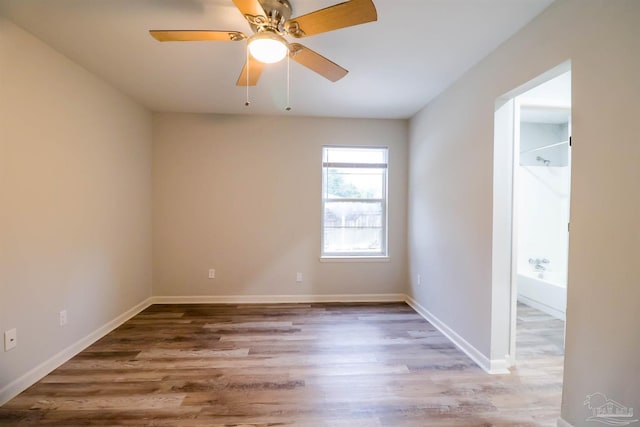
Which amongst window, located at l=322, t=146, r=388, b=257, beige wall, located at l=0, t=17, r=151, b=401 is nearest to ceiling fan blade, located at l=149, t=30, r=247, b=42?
beige wall, located at l=0, t=17, r=151, b=401

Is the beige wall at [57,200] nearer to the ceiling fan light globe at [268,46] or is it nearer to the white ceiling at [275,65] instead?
the white ceiling at [275,65]

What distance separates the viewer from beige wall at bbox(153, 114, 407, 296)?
3.57 m

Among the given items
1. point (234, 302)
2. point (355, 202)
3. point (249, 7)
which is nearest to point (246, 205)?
point (234, 302)

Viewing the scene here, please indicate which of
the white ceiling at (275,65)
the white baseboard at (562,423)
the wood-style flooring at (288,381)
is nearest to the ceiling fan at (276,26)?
the white ceiling at (275,65)

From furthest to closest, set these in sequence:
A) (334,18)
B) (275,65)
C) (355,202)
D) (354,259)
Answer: (355,202) → (354,259) → (275,65) → (334,18)

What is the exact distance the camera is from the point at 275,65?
2.35 meters

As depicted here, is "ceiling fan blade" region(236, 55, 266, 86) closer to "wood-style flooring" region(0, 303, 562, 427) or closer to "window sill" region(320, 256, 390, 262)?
"wood-style flooring" region(0, 303, 562, 427)

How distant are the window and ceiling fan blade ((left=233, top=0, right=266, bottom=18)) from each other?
7.83ft

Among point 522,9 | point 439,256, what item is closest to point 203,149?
point 439,256

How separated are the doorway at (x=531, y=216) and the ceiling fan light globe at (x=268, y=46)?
5.28 feet

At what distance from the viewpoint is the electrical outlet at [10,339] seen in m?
1.78

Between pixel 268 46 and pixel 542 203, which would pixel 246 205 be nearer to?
pixel 268 46

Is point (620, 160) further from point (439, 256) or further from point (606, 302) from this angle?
point (439, 256)

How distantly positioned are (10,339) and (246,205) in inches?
91.1
